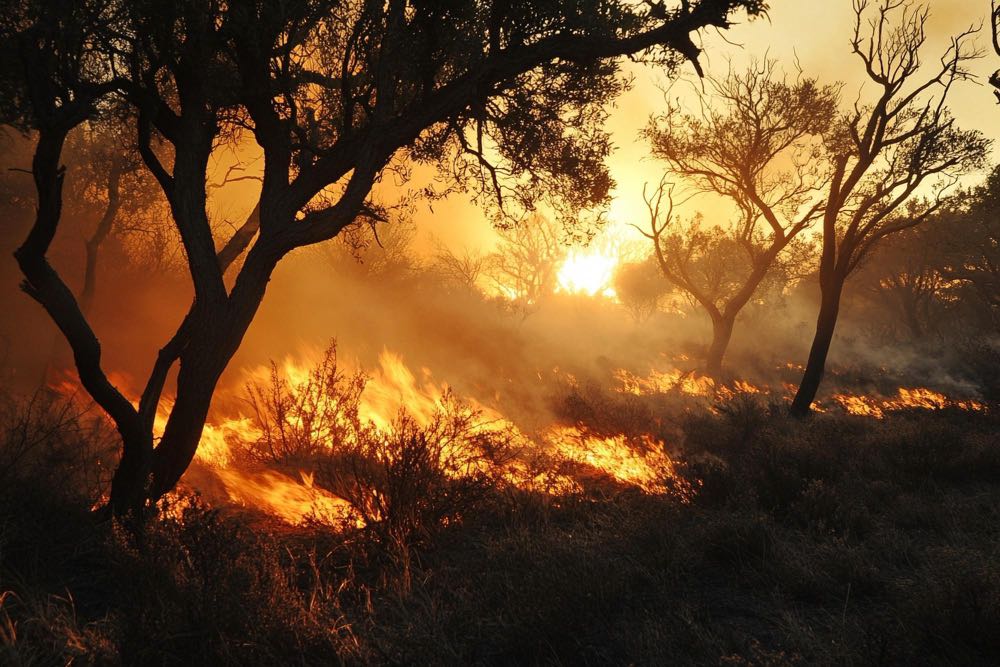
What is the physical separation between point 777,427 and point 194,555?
11489 millimetres

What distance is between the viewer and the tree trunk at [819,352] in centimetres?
1391

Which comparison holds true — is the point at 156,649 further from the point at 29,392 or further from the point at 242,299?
the point at 29,392

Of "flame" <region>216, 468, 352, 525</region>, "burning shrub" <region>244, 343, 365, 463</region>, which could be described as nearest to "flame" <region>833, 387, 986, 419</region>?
"burning shrub" <region>244, 343, 365, 463</region>

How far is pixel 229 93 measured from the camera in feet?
19.2

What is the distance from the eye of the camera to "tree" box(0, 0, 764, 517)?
4.10 meters

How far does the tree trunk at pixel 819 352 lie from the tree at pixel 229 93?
10.4m

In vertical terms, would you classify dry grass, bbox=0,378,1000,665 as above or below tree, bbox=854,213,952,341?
below

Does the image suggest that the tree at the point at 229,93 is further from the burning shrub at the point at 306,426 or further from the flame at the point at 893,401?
the flame at the point at 893,401

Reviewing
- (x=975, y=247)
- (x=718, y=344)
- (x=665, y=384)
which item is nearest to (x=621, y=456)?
(x=718, y=344)

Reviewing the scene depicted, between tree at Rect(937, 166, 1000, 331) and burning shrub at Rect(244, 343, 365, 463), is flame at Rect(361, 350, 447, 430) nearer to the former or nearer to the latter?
burning shrub at Rect(244, 343, 365, 463)

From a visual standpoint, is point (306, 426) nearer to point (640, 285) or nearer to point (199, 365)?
point (199, 365)

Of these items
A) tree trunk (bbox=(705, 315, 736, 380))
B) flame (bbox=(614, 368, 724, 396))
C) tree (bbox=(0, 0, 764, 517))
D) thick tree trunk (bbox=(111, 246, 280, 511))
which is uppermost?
tree trunk (bbox=(705, 315, 736, 380))

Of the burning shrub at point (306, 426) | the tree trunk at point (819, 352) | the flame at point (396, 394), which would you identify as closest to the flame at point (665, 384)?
the tree trunk at point (819, 352)

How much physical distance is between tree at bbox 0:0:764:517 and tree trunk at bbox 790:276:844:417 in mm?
10427
